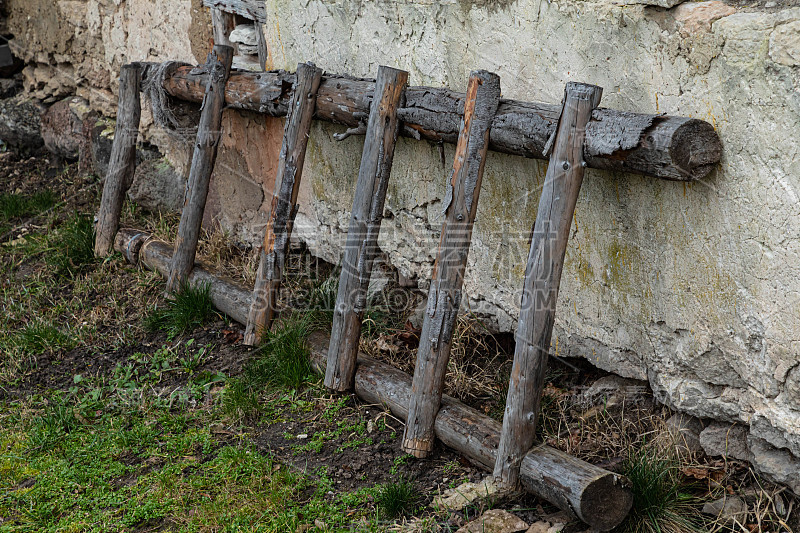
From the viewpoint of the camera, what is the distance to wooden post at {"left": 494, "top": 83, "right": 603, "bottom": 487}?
262 centimetres

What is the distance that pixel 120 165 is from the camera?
4887 millimetres

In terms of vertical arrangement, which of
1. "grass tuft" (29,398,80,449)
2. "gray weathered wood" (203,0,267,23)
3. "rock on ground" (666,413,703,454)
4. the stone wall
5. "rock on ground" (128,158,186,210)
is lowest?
"grass tuft" (29,398,80,449)

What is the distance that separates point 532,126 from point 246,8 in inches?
92.4

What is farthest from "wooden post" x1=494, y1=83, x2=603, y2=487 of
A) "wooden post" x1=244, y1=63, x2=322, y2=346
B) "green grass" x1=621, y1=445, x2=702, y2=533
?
"wooden post" x1=244, y1=63, x2=322, y2=346

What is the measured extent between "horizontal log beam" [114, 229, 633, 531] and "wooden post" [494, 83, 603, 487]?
0.07 metres

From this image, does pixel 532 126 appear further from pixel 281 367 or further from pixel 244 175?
pixel 244 175

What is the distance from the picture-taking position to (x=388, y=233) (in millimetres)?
3906

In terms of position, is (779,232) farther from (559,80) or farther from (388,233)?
(388,233)

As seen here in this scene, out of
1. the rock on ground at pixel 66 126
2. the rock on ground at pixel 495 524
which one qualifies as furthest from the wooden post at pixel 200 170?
the rock on ground at pixel 495 524

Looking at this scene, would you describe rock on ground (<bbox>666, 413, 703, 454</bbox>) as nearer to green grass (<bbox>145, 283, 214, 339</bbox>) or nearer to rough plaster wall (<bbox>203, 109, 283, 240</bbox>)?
green grass (<bbox>145, 283, 214, 339</bbox>)

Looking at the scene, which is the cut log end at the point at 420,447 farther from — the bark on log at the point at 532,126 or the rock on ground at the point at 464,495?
the bark on log at the point at 532,126

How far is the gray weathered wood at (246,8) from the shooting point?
4.34 metres

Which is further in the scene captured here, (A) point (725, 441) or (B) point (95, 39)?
(B) point (95, 39)

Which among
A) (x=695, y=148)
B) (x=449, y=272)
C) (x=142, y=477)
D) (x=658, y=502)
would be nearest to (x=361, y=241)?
(x=449, y=272)
